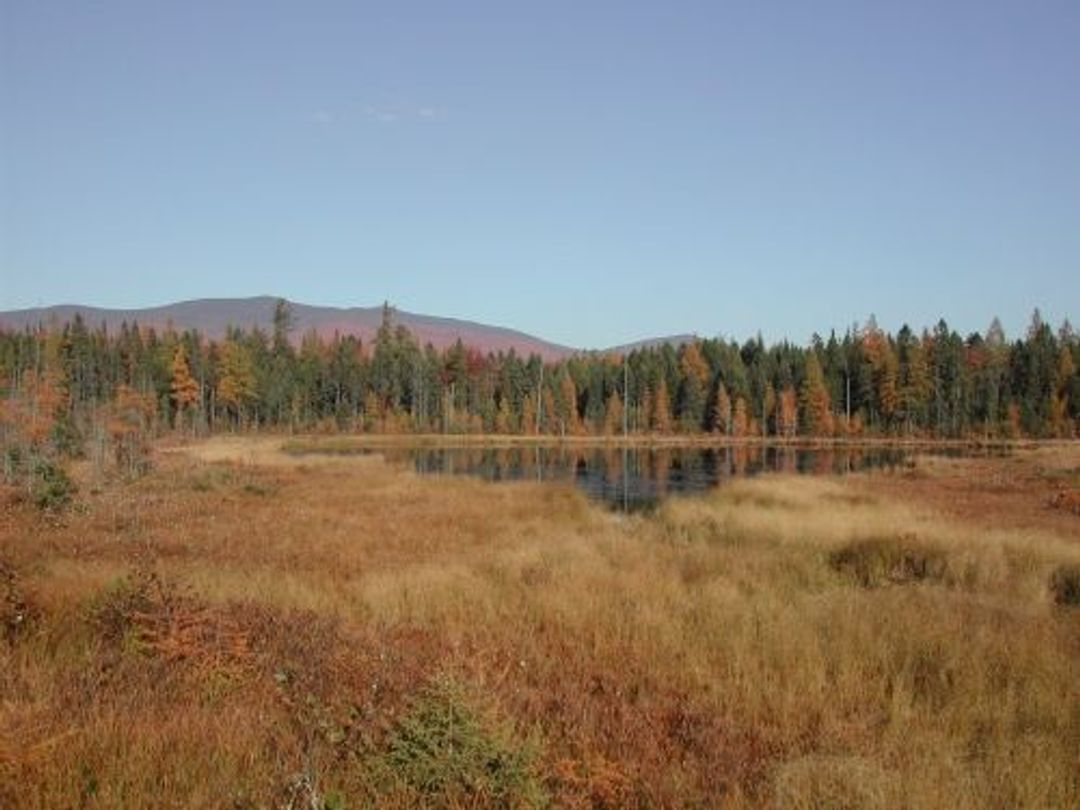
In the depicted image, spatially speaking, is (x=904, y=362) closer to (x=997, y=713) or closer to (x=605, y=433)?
(x=605, y=433)

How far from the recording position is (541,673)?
941cm

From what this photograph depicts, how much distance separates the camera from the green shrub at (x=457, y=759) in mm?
5734

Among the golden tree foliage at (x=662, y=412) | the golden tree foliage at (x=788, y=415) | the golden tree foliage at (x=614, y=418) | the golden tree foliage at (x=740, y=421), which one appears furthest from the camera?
the golden tree foliage at (x=614, y=418)

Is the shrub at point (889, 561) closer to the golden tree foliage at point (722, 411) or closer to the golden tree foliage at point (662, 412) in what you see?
the golden tree foliage at point (722, 411)

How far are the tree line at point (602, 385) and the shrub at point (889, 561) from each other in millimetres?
85015

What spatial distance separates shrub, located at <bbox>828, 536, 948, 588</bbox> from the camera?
16.4 metres

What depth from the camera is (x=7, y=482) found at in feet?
114

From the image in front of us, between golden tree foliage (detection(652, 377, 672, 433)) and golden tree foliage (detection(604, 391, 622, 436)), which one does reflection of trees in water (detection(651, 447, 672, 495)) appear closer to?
golden tree foliage (detection(652, 377, 672, 433))

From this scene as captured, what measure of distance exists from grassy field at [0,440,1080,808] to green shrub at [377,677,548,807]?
0.07 ft

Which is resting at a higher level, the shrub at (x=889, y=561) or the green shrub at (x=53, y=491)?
the green shrub at (x=53, y=491)

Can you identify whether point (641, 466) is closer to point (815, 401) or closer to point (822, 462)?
point (822, 462)

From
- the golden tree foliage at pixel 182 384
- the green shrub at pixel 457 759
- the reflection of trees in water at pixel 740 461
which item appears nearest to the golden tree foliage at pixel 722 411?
the reflection of trees in water at pixel 740 461

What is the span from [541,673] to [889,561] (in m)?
10.5

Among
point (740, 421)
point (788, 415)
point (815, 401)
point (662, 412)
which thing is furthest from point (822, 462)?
point (662, 412)
